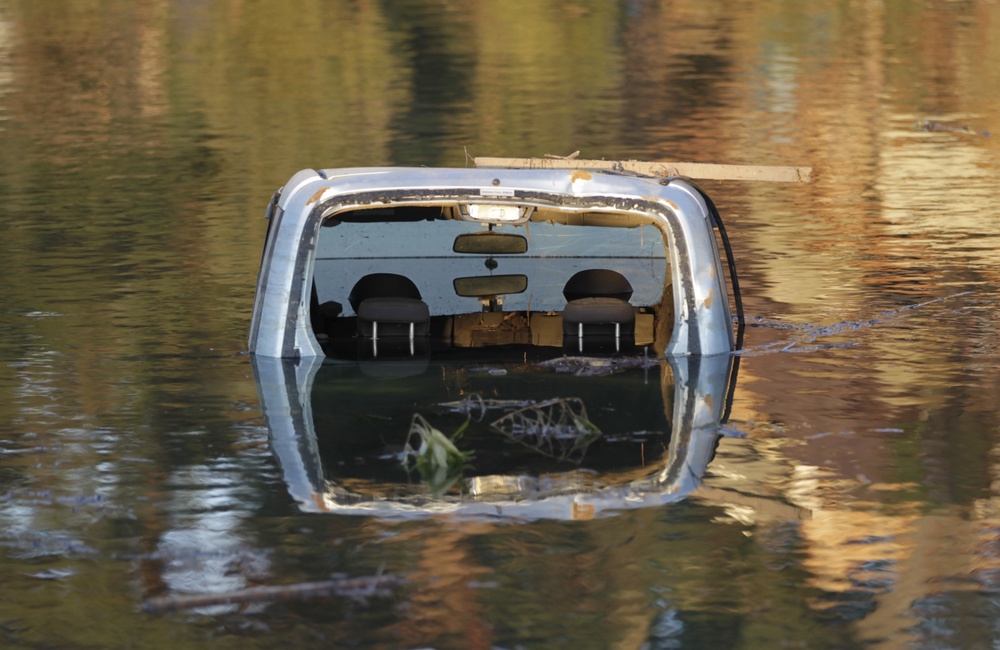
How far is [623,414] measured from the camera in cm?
951

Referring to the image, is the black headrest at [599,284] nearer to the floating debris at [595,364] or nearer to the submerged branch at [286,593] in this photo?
the floating debris at [595,364]

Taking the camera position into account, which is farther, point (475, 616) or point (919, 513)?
point (919, 513)

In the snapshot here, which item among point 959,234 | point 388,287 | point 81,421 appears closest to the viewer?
point 81,421

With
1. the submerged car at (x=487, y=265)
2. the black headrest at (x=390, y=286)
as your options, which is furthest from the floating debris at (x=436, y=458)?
the black headrest at (x=390, y=286)

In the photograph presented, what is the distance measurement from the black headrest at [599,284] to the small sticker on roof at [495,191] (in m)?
2.29

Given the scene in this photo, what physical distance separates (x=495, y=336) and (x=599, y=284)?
0.70 m

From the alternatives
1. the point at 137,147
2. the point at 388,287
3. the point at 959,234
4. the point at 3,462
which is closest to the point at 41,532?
the point at 3,462

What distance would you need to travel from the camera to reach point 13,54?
3528cm

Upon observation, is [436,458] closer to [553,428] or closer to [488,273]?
[553,428]

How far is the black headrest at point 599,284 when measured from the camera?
11.9 m

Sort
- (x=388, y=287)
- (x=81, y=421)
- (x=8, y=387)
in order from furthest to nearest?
(x=388, y=287) → (x=8, y=387) → (x=81, y=421)

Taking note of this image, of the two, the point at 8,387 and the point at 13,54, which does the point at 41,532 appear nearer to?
the point at 8,387

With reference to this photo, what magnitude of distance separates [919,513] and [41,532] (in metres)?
3.34

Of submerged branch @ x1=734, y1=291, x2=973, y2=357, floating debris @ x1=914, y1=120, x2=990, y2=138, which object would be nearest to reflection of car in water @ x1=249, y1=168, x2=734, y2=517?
submerged branch @ x1=734, y1=291, x2=973, y2=357
